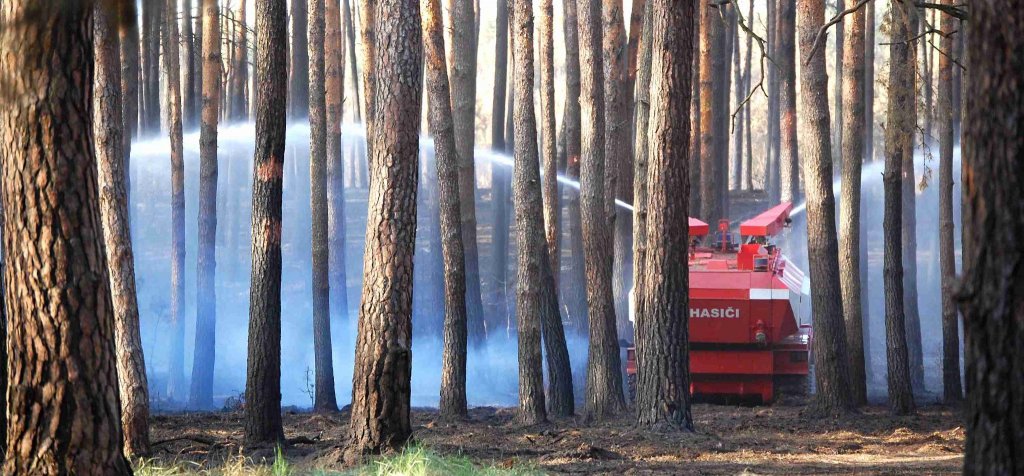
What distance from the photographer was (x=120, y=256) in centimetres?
982

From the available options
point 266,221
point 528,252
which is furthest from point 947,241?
point 266,221

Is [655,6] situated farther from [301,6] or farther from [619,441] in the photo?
[301,6]

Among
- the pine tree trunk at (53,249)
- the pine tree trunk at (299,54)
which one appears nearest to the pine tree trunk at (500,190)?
the pine tree trunk at (299,54)

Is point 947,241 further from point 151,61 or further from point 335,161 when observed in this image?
point 151,61

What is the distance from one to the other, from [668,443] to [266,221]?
4494 millimetres

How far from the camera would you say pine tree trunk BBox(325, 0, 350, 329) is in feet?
68.4

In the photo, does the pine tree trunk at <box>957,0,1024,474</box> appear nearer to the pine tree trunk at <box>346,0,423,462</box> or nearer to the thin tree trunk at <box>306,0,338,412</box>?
the pine tree trunk at <box>346,0,423,462</box>

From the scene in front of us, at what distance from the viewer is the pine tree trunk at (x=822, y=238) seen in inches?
543

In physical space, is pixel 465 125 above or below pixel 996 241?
above

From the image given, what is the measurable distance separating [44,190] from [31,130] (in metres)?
0.30

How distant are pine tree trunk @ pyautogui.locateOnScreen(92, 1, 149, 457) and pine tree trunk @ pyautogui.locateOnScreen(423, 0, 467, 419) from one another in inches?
195

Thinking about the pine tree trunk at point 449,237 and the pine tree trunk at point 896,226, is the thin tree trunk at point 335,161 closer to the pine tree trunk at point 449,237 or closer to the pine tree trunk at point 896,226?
the pine tree trunk at point 449,237

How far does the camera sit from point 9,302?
229 inches

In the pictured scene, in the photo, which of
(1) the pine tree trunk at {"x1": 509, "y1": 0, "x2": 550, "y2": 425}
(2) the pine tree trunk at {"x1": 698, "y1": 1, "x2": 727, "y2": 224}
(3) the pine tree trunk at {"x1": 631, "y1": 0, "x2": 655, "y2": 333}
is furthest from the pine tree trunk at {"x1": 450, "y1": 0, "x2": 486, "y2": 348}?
(2) the pine tree trunk at {"x1": 698, "y1": 1, "x2": 727, "y2": 224}
